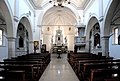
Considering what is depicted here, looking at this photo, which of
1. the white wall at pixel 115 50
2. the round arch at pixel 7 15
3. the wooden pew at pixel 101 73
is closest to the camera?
the wooden pew at pixel 101 73

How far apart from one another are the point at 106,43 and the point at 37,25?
1217 centimetres

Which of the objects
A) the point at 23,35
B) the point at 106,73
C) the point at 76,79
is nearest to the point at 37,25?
the point at 23,35

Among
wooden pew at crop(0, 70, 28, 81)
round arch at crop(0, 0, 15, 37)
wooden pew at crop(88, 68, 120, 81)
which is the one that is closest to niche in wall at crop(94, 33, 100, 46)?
round arch at crop(0, 0, 15, 37)

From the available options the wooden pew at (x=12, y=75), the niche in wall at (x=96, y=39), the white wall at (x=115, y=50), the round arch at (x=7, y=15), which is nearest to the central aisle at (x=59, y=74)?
the wooden pew at (x=12, y=75)

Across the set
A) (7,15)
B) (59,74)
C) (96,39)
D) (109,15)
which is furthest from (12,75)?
(96,39)

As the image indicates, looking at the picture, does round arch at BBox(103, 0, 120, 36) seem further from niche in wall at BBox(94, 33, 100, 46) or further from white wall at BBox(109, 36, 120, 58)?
niche in wall at BBox(94, 33, 100, 46)

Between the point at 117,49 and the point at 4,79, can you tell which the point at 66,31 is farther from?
the point at 4,79

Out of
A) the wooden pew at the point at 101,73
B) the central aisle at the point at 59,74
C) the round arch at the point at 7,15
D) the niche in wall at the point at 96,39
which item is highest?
the round arch at the point at 7,15

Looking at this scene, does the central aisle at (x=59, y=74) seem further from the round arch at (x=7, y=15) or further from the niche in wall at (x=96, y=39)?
the niche in wall at (x=96, y=39)

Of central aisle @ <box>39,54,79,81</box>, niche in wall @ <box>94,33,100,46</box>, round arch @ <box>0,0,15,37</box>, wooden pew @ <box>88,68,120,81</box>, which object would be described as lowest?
central aisle @ <box>39,54,79,81</box>

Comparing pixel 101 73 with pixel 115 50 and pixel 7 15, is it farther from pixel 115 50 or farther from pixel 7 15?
pixel 115 50

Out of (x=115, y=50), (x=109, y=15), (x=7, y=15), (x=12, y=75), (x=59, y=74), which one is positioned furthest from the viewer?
(x=115, y=50)

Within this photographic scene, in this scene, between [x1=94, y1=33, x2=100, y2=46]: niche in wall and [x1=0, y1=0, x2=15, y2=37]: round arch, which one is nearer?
[x1=0, y1=0, x2=15, y2=37]: round arch

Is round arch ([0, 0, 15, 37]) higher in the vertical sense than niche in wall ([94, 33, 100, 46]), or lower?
higher
